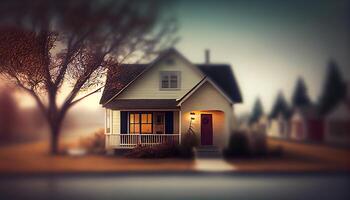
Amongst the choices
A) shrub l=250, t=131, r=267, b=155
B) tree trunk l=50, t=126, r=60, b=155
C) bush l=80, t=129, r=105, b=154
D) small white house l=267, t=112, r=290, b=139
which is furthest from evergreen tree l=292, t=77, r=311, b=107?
tree trunk l=50, t=126, r=60, b=155

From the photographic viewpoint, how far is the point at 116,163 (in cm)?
368

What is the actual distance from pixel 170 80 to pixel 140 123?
554 millimetres

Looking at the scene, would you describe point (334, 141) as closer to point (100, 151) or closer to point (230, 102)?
point (230, 102)

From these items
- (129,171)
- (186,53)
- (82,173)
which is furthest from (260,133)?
(82,173)

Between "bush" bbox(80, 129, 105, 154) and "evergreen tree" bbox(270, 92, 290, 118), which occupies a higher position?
"evergreen tree" bbox(270, 92, 290, 118)

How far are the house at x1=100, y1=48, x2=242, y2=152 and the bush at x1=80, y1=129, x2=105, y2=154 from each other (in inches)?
2.3

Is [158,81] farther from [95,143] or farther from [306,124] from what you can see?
[306,124]

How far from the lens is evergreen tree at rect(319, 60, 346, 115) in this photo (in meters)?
3.75

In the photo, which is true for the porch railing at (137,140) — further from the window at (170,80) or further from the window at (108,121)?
the window at (170,80)

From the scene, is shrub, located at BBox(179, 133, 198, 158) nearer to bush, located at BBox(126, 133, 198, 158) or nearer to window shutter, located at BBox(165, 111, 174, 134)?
bush, located at BBox(126, 133, 198, 158)

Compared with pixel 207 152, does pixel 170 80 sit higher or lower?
higher

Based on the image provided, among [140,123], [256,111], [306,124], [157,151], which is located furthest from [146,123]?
[306,124]

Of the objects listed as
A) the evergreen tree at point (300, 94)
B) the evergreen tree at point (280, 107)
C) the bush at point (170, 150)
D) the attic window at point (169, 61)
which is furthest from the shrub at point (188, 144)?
the evergreen tree at point (300, 94)

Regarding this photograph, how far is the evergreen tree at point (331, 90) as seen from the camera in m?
3.75
